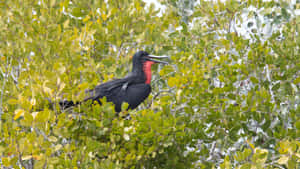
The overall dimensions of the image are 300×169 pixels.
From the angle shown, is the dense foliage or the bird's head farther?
the bird's head

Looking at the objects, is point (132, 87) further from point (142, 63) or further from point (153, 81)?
point (153, 81)

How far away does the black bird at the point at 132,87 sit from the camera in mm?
4320

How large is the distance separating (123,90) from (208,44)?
165 cm

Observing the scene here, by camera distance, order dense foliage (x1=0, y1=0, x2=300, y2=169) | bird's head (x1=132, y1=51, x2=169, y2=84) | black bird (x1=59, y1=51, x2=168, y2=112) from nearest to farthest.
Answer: dense foliage (x1=0, y1=0, x2=300, y2=169), black bird (x1=59, y1=51, x2=168, y2=112), bird's head (x1=132, y1=51, x2=169, y2=84)

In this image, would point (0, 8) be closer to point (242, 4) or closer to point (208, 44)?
point (208, 44)

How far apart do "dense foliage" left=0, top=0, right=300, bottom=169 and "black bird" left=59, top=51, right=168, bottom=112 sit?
7.8 inches

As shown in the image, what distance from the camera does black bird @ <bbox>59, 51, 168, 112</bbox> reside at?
432 centimetres

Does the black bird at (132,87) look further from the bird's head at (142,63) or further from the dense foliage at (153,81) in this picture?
the dense foliage at (153,81)

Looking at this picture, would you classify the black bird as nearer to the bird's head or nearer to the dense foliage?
the bird's head

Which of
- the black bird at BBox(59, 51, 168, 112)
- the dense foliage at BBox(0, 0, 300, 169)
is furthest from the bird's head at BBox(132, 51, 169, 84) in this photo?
the dense foliage at BBox(0, 0, 300, 169)

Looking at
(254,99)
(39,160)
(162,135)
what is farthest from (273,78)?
(39,160)

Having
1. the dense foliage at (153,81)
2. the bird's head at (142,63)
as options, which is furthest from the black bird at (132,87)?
the dense foliage at (153,81)

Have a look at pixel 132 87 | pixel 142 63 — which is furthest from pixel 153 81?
pixel 132 87

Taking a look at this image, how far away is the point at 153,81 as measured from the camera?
5.71 metres
